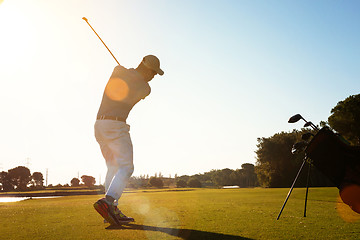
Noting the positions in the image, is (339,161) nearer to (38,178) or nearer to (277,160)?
(277,160)

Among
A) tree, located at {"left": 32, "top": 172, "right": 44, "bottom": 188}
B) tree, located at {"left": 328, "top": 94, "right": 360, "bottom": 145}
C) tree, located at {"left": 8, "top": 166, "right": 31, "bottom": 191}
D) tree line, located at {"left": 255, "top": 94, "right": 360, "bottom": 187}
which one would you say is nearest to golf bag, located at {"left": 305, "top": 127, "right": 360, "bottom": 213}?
tree, located at {"left": 328, "top": 94, "right": 360, "bottom": 145}

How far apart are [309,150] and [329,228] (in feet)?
5.35

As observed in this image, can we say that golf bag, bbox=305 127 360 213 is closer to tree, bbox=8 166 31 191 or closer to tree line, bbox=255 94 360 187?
tree line, bbox=255 94 360 187

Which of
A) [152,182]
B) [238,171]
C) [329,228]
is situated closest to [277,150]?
[152,182]

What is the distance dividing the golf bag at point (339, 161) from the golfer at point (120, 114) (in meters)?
3.38

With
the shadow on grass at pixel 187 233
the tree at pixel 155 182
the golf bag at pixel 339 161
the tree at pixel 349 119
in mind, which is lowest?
the tree at pixel 155 182

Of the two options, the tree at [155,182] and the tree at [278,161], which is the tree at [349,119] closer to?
the tree at [278,161]

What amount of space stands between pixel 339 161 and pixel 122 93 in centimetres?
412

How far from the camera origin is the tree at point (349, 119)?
52375 millimetres

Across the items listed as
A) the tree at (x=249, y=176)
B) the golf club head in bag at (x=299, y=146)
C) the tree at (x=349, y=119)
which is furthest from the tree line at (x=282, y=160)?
the tree at (x=249, y=176)

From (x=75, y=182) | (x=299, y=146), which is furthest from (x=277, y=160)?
(x=75, y=182)

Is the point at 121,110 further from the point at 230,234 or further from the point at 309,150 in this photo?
the point at 309,150

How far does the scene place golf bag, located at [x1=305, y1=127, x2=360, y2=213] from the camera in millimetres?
4531

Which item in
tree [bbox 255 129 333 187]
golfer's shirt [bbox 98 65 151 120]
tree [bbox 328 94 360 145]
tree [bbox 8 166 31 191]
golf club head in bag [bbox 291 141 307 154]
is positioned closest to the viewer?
golf club head in bag [bbox 291 141 307 154]
